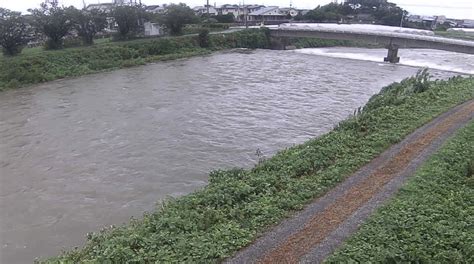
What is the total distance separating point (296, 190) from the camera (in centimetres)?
1001

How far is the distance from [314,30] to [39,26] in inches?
1196

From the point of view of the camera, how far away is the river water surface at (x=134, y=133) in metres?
11.8

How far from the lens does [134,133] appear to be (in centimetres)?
1892

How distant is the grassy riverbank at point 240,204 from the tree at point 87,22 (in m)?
34.3

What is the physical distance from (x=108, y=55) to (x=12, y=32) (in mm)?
8188

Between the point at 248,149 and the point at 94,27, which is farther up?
the point at 94,27

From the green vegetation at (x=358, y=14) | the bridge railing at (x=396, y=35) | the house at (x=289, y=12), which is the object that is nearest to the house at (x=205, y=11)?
the house at (x=289, y=12)

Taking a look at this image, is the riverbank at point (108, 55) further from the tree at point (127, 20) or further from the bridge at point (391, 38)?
the bridge at point (391, 38)

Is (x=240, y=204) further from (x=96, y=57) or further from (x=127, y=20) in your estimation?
(x=127, y=20)

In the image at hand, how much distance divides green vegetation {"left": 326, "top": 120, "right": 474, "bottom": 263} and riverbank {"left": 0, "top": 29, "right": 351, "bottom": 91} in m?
29.5

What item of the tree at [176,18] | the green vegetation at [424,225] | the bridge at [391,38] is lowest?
the green vegetation at [424,225]

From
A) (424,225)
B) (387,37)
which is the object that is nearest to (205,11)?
(387,37)

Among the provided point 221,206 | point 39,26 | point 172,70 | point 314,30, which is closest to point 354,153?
point 221,206

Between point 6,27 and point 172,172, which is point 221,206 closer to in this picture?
point 172,172
